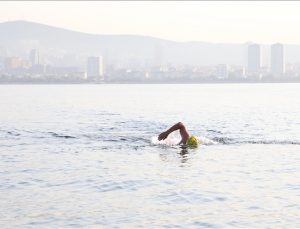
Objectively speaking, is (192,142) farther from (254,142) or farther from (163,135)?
(254,142)

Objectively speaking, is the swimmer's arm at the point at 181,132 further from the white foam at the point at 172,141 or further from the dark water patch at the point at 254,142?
the dark water patch at the point at 254,142

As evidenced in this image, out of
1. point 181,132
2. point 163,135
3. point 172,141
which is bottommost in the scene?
point 172,141

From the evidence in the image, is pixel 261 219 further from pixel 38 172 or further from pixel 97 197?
pixel 38 172

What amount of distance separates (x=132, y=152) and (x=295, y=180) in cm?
1189

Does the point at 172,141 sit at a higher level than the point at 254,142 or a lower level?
higher

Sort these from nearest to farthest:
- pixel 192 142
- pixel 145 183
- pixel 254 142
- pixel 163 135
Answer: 1. pixel 145 183
2. pixel 163 135
3. pixel 192 142
4. pixel 254 142

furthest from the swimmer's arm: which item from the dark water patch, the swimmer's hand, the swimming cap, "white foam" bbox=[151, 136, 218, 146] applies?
the dark water patch

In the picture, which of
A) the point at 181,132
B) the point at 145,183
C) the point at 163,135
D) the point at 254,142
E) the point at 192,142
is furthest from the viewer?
the point at 254,142

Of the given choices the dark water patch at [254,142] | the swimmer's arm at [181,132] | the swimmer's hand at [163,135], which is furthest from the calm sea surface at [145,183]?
the swimmer's arm at [181,132]

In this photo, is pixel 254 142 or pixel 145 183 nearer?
pixel 145 183

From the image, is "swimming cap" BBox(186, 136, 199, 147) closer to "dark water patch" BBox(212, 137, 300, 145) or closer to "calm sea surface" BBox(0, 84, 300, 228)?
"calm sea surface" BBox(0, 84, 300, 228)

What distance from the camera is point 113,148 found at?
4028 centimetres

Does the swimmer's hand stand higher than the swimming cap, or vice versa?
the swimmer's hand

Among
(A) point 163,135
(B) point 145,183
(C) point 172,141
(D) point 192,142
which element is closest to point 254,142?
(D) point 192,142
